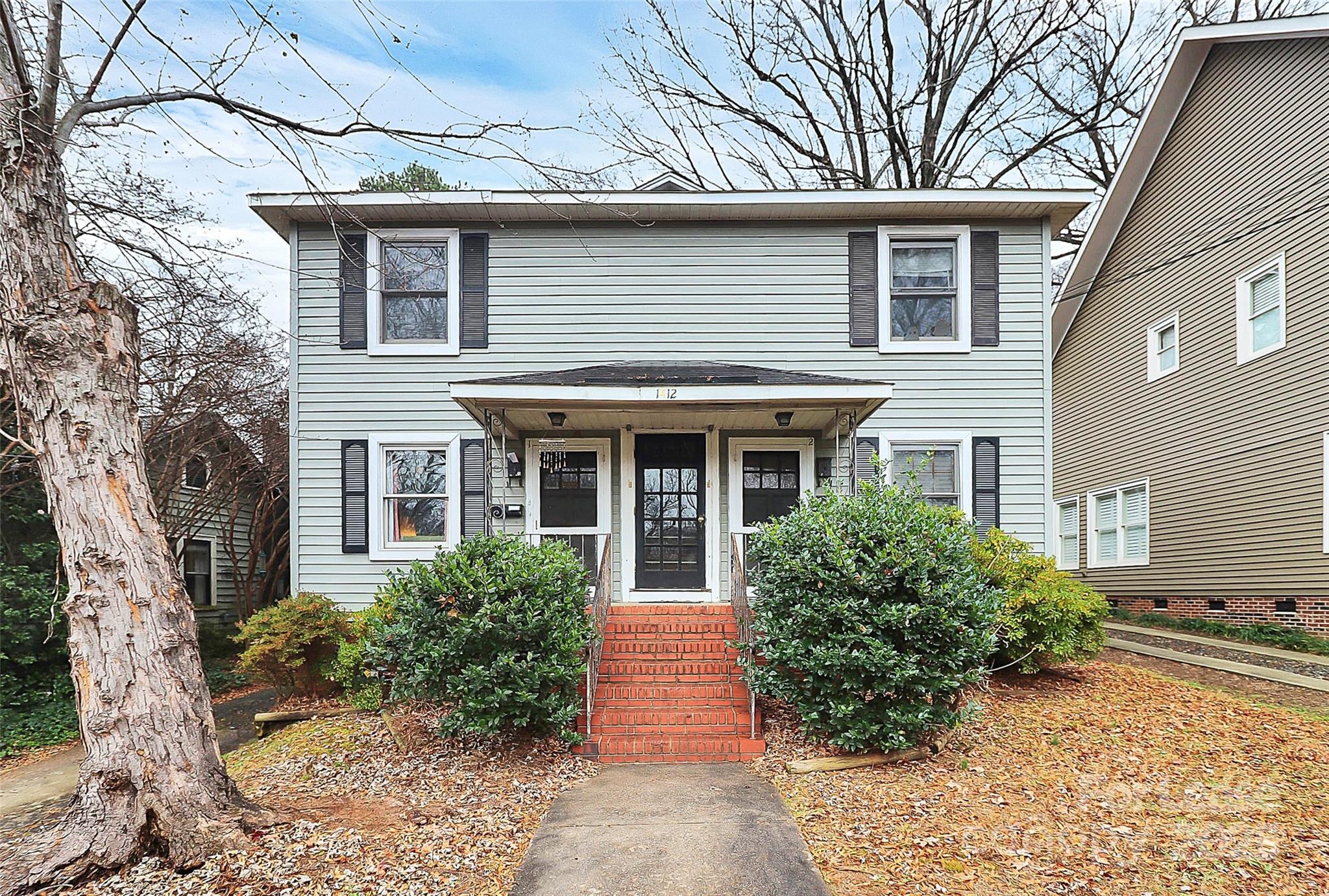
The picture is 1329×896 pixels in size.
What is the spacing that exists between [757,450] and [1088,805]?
5.14 m

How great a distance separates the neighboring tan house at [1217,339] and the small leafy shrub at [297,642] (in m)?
12.1

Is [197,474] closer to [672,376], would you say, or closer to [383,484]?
[383,484]

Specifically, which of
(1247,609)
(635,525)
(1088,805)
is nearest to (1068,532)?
(1247,609)

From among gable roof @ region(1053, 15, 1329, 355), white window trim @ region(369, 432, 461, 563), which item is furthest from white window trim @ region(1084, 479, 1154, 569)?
white window trim @ region(369, 432, 461, 563)

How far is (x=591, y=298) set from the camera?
9.47 meters

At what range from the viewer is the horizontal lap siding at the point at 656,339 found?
920 cm

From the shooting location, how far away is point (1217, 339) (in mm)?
11617

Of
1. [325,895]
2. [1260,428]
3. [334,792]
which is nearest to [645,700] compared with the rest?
[334,792]

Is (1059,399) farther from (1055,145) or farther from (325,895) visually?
(325,895)

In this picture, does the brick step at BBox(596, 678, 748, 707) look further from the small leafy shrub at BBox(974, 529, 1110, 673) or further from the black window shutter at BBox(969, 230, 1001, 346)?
the black window shutter at BBox(969, 230, 1001, 346)

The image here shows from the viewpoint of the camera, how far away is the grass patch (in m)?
9.70

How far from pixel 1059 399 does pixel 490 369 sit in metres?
12.6

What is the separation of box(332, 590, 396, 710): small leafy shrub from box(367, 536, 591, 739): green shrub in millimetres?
994

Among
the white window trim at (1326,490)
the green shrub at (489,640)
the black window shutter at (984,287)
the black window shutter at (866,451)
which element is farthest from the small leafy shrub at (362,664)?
the white window trim at (1326,490)
